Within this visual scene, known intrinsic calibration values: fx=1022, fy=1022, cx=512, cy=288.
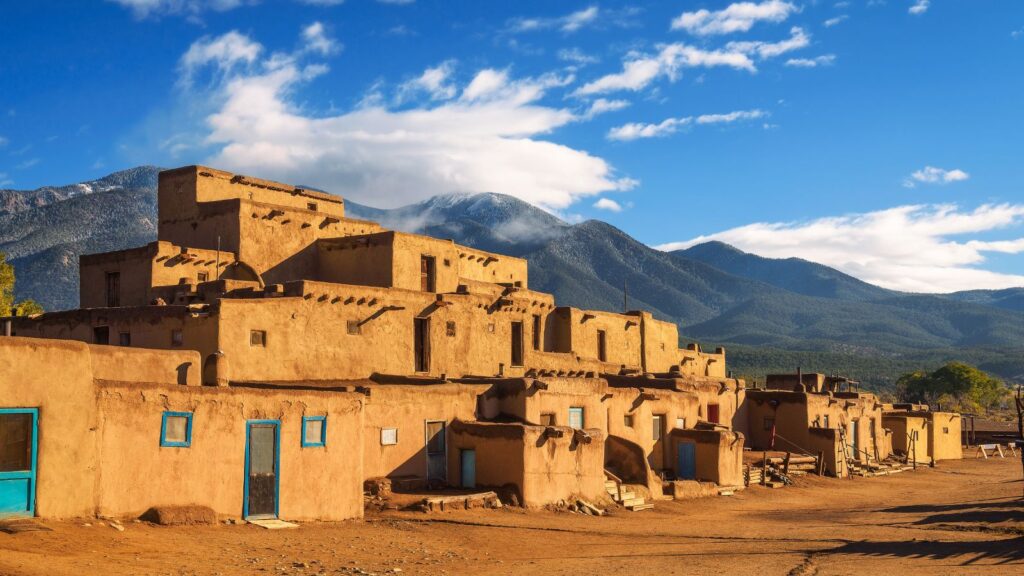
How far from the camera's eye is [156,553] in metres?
14.0

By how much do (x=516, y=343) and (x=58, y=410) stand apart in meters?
22.2

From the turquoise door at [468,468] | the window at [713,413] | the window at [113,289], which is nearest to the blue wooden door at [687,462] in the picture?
the window at [713,413]

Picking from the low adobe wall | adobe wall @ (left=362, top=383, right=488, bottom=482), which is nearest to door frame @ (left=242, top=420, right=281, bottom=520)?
adobe wall @ (left=362, top=383, right=488, bottom=482)

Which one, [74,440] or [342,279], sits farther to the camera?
[342,279]

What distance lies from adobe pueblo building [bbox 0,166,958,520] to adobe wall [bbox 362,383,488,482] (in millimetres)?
51

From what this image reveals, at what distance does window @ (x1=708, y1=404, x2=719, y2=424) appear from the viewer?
36719mm

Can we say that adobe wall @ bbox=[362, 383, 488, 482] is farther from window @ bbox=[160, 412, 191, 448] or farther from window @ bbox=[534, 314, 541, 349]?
window @ bbox=[534, 314, 541, 349]

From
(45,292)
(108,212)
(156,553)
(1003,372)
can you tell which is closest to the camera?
(156,553)

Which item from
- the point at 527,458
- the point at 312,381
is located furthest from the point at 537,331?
the point at 527,458

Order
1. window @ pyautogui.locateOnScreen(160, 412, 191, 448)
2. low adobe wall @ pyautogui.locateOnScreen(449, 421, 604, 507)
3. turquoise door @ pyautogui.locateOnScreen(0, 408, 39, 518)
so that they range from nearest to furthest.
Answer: turquoise door @ pyautogui.locateOnScreen(0, 408, 39, 518) < window @ pyautogui.locateOnScreen(160, 412, 191, 448) < low adobe wall @ pyautogui.locateOnScreen(449, 421, 604, 507)

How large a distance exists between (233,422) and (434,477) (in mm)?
6949

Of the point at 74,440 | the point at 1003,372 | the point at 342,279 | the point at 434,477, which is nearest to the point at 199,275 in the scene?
the point at 342,279

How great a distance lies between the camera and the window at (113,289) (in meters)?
30.6

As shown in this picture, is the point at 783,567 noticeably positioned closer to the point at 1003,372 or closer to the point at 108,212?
the point at 1003,372
